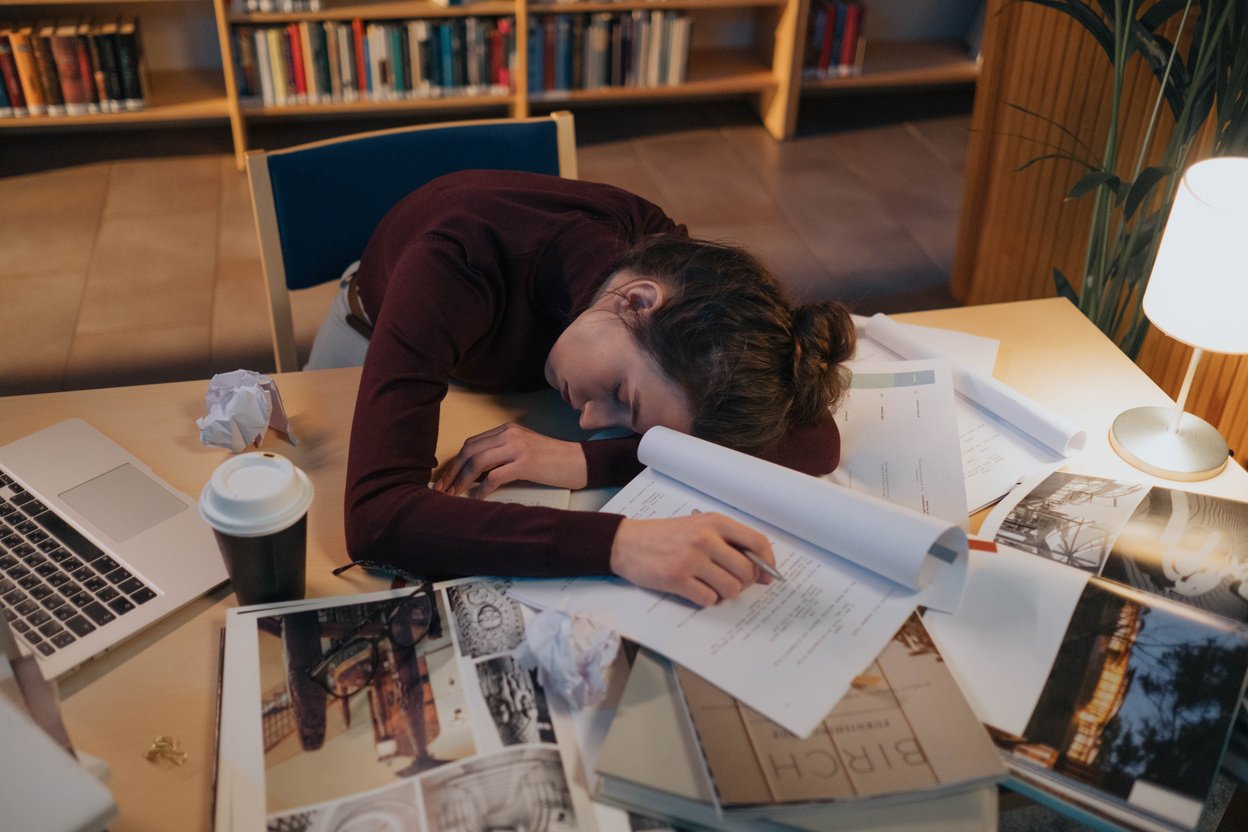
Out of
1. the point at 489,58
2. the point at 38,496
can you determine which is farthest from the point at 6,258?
the point at 38,496

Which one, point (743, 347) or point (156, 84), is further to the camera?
point (156, 84)

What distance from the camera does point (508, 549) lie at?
1008mm

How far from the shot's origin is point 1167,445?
1254 mm

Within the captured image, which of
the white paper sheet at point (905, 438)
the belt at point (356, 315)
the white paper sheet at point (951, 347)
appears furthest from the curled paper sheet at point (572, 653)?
the belt at point (356, 315)

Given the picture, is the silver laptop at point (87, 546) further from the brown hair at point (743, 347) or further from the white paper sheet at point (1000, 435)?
the white paper sheet at point (1000, 435)

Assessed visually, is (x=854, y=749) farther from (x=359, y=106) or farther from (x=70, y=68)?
(x=70, y=68)

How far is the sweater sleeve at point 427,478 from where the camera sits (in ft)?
3.32

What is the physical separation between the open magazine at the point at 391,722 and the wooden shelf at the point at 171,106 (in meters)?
2.79

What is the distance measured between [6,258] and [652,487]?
2.51 metres

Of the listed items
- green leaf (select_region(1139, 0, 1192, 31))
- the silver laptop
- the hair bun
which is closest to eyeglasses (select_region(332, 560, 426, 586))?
the silver laptop

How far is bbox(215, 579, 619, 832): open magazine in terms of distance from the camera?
31.8 inches

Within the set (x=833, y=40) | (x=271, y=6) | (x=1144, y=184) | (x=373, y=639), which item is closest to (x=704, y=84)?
(x=833, y=40)

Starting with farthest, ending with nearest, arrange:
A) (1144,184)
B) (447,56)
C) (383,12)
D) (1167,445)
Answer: (447,56), (383,12), (1144,184), (1167,445)

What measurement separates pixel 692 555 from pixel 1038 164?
6.03 ft
